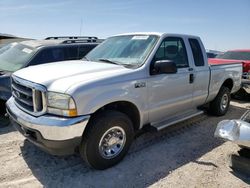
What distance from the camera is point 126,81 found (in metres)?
3.59

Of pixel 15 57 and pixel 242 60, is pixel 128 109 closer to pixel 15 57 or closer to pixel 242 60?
pixel 15 57

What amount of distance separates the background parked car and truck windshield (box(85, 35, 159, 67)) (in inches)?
54.7

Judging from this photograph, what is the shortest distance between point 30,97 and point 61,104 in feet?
1.95

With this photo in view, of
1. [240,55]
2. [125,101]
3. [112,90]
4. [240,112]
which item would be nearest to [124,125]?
[125,101]

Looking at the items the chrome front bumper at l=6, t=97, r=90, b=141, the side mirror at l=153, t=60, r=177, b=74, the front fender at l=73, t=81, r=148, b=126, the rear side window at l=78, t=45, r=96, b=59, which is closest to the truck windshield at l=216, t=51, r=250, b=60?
the rear side window at l=78, t=45, r=96, b=59

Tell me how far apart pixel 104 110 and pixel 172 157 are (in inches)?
56.1

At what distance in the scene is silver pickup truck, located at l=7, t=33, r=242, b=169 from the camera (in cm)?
312

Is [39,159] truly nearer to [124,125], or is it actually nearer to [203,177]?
[124,125]

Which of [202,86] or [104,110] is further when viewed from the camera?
[202,86]

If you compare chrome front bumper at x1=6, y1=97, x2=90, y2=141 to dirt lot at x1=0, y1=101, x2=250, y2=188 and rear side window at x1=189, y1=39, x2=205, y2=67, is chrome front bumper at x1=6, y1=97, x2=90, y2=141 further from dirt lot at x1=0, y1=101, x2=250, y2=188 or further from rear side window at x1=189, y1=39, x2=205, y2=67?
rear side window at x1=189, y1=39, x2=205, y2=67

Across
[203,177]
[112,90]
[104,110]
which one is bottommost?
[203,177]

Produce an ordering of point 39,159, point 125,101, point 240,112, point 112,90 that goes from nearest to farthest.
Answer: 1. point 112,90
2. point 125,101
3. point 39,159
4. point 240,112

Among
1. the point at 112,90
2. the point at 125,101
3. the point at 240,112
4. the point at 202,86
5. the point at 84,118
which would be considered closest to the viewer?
the point at 84,118

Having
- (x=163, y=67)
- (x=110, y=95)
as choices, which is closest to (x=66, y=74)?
(x=110, y=95)
